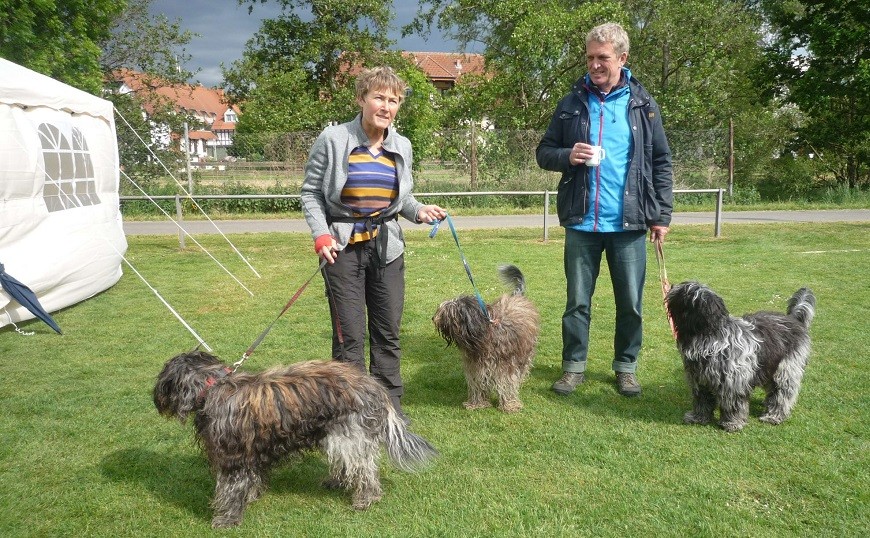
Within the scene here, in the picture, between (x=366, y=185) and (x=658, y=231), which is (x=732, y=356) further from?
(x=366, y=185)

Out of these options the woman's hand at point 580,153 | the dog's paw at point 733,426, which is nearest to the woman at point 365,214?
the woman's hand at point 580,153

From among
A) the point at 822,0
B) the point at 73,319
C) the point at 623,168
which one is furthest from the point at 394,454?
the point at 822,0

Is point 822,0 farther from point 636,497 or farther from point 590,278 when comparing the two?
point 636,497

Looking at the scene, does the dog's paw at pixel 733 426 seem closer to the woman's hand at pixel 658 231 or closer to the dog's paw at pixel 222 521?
the woman's hand at pixel 658 231

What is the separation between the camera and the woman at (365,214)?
330 centimetres

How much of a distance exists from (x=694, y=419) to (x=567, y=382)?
0.90 meters

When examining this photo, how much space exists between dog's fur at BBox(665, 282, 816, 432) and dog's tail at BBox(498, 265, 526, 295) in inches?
47.5

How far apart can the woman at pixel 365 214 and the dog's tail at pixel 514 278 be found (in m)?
1.45

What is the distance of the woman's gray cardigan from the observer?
3.31 meters

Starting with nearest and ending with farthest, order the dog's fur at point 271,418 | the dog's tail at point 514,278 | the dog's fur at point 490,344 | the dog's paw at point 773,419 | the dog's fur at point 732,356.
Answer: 1. the dog's fur at point 271,418
2. the dog's fur at point 732,356
3. the dog's paw at point 773,419
4. the dog's fur at point 490,344
5. the dog's tail at point 514,278

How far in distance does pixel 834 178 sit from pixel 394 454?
71.0 feet

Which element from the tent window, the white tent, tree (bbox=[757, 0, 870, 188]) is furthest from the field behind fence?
the tent window

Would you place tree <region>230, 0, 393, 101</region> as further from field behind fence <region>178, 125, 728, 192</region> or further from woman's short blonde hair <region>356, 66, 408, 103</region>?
woman's short blonde hair <region>356, 66, 408, 103</region>

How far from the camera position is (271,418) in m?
2.77
